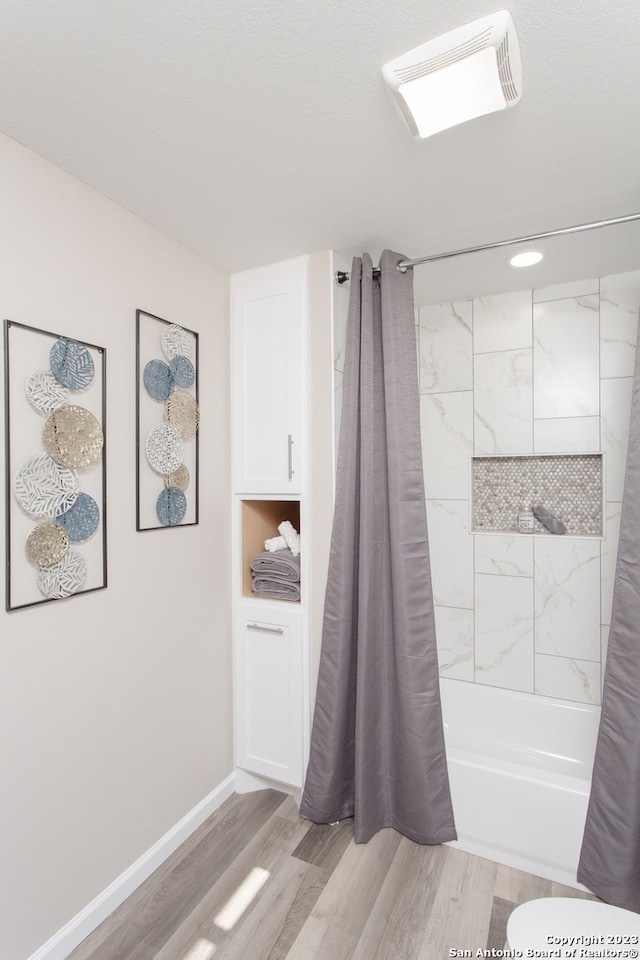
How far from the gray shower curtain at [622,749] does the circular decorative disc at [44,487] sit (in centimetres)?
191

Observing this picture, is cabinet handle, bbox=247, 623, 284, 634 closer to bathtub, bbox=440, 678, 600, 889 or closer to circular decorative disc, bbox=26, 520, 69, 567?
bathtub, bbox=440, 678, 600, 889

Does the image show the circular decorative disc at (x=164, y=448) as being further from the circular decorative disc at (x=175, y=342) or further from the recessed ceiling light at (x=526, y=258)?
the recessed ceiling light at (x=526, y=258)

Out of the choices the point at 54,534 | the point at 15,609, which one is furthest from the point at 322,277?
the point at 15,609

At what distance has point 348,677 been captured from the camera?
206cm

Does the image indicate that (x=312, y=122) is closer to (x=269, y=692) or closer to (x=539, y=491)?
(x=539, y=491)

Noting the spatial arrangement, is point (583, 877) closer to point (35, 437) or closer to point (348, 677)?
point (348, 677)

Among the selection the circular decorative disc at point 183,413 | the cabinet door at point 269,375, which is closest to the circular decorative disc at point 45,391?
the circular decorative disc at point 183,413

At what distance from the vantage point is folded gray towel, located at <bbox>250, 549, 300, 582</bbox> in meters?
2.21

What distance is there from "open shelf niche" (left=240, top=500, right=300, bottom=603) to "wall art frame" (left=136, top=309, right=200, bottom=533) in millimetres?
313

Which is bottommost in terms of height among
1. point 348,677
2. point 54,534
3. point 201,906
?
point 201,906

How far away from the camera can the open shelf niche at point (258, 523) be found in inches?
92.5

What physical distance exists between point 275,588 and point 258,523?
0.35 m

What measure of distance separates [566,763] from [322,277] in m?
2.55

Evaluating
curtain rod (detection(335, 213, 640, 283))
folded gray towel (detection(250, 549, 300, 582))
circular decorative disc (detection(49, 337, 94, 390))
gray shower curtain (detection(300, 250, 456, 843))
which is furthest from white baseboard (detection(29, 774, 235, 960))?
curtain rod (detection(335, 213, 640, 283))
